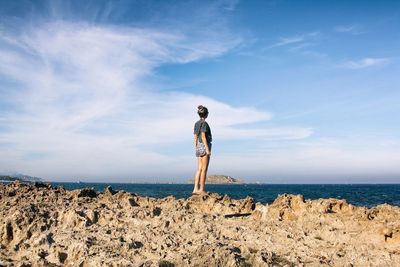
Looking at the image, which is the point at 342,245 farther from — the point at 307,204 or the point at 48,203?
the point at 48,203

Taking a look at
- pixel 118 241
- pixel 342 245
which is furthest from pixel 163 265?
pixel 342 245

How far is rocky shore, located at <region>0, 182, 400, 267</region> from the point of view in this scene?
736 centimetres

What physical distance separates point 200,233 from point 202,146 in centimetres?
359

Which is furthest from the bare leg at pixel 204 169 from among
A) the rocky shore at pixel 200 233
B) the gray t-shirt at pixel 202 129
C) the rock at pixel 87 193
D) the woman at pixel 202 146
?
the rock at pixel 87 193

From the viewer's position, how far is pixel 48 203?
1089 centimetres

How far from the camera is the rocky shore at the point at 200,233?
290 inches

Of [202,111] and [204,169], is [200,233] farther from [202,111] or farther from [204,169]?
[202,111]

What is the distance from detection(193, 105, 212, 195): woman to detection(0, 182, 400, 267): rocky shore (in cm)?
90

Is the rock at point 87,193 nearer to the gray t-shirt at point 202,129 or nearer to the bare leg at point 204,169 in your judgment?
the bare leg at point 204,169

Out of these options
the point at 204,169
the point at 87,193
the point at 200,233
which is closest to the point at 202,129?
the point at 204,169

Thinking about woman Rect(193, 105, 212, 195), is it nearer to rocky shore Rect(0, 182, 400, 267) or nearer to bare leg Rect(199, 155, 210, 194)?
bare leg Rect(199, 155, 210, 194)

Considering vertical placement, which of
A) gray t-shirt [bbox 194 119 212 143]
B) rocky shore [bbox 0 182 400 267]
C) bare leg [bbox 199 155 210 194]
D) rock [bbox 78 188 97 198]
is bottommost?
rocky shore [bbox 0 182 400 267]

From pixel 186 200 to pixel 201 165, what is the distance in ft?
3.96

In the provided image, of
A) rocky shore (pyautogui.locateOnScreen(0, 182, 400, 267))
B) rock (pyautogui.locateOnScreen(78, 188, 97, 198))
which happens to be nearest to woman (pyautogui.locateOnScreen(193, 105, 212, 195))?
rocky shore (pyautogui.locateOnScreen(0, 182, 400, 267))
